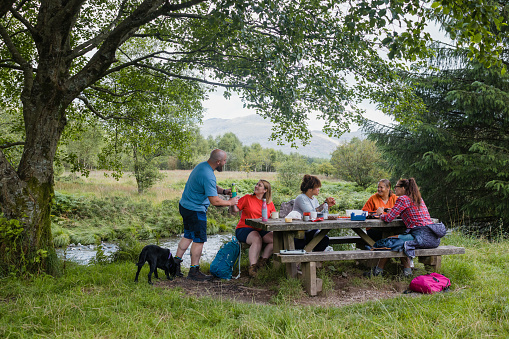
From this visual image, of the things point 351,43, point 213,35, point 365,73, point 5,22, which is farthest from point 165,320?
point 5,22

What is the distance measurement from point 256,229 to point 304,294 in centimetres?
140

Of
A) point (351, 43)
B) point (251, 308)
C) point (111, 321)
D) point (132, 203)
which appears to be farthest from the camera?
point (132, 203)

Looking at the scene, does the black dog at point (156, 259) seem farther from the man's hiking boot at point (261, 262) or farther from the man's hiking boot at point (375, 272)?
the man's hiking boot at point (375, 272)

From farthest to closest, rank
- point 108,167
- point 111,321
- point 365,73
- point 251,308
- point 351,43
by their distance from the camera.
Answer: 1. point 108,167
2. point 365,73
3. point 351,43
4. point 251,308
5. point 111,321

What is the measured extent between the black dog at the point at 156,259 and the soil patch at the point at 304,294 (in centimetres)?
18

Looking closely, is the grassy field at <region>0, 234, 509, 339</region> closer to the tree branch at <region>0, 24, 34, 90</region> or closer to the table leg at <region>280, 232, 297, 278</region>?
the table leg at <region>280, 232, 297, 278</region>

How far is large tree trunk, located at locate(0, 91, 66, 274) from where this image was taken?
493 centimetres

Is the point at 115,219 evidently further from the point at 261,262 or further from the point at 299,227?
the point at 299,227

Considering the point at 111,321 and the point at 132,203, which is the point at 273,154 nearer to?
the point at 132,203

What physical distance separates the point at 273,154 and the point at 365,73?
70.1m

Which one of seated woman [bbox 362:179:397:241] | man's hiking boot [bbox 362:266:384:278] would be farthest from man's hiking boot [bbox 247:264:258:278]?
seated woman [bbox 362:179:397:241]

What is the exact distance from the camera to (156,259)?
16.6 ft

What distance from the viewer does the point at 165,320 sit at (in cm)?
336

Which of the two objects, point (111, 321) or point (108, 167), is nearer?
point (111, 321)
